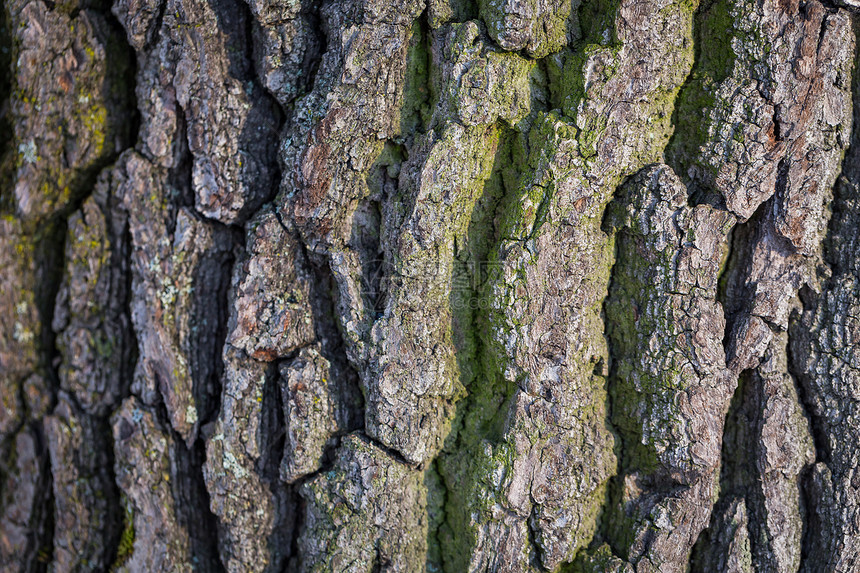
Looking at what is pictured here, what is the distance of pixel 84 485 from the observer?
234 cm

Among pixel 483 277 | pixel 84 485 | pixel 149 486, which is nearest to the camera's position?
pixel 483 277

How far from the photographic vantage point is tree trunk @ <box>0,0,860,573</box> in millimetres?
1839

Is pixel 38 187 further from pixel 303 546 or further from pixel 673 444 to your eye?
pixel 673 444

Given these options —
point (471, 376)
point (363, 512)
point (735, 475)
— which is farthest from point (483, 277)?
point (735, 475)

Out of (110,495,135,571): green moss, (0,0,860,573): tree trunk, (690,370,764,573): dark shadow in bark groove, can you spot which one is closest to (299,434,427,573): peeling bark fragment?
(0,0,860,573): tree trunk

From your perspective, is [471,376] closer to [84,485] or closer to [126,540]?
[126,540]

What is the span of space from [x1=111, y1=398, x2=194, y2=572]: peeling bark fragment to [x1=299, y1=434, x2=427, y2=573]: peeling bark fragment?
61 cm

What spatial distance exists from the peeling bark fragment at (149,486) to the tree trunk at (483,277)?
0.01 meters

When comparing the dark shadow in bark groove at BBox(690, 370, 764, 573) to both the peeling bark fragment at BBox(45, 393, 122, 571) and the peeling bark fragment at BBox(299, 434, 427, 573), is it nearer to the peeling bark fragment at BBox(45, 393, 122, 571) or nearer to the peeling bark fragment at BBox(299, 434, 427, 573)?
the peeling bark fragment at BBox(299, 434, 427, 573)

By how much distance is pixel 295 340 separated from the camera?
2055mm

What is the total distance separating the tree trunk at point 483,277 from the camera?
184 cm

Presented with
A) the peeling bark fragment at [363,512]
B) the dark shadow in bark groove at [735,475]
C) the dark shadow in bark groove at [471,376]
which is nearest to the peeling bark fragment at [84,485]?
the peeling bark fragment at [363,512]

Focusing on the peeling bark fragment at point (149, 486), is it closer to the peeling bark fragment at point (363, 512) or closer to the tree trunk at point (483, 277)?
the tree trunk at point (483, 277)

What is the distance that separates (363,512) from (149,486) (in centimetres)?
93
